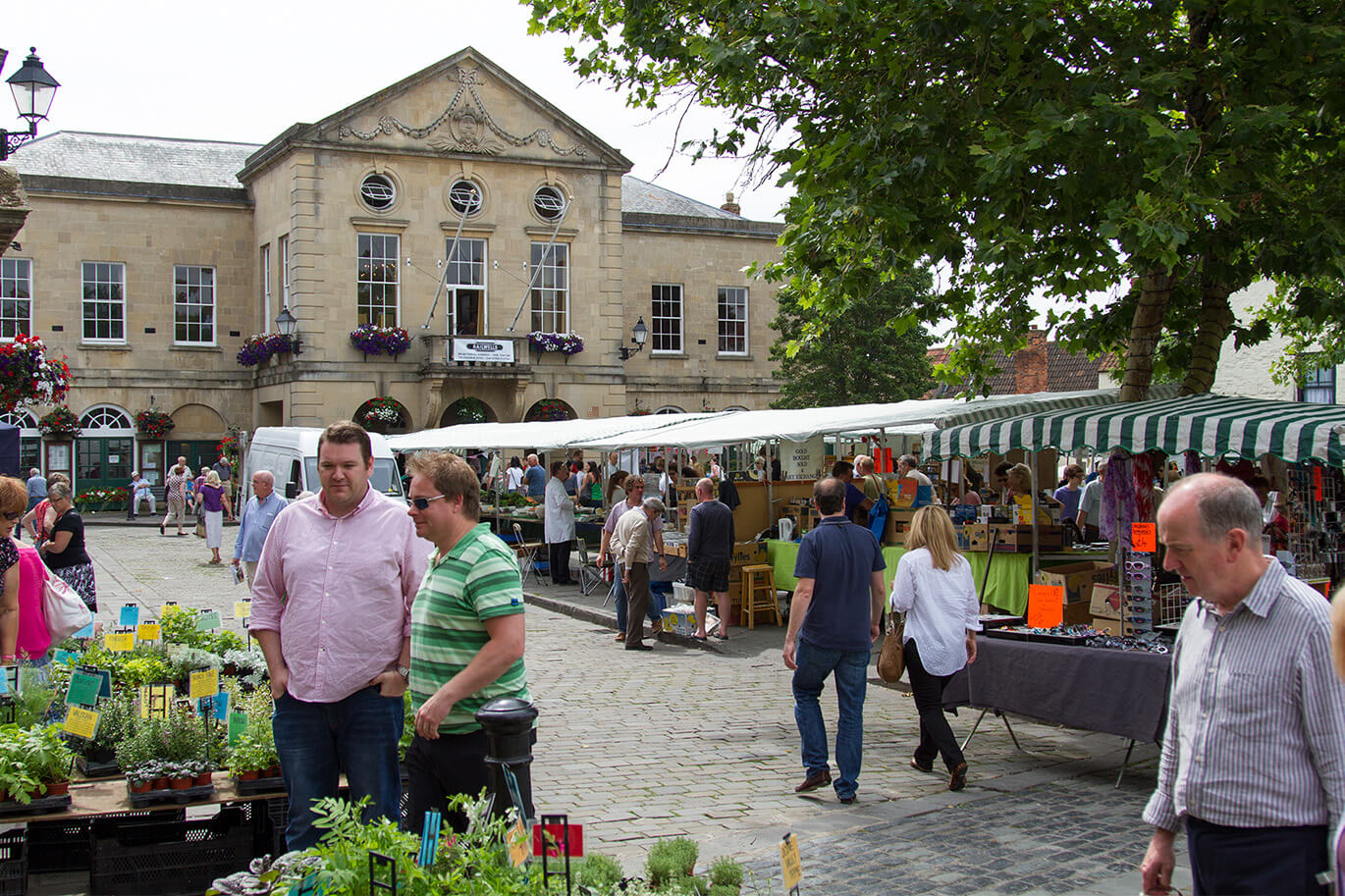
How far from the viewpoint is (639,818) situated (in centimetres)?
654

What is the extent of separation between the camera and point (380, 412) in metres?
34.2

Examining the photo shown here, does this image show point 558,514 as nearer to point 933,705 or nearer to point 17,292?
point 933,705

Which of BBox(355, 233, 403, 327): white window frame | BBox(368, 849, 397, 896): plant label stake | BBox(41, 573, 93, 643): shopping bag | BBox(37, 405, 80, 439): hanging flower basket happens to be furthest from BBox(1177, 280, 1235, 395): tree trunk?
BBox(37, 405, 80, 439): hanging flower basket

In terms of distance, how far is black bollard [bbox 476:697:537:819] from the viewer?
3.58 m

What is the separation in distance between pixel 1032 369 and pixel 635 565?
32.9m

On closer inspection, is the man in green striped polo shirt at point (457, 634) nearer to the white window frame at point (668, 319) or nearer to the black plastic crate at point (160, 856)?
the black plastic crate at point (160, 856)

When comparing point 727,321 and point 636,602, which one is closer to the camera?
point 636,602

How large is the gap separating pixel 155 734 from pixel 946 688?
15.7 feet

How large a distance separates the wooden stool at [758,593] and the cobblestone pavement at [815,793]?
2.33 m

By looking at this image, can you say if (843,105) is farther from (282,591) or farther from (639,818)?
(282,591)

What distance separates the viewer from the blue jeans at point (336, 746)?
14.2ft

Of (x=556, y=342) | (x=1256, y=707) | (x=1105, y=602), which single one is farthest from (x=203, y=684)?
(x=556, y=342)

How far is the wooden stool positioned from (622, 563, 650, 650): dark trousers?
1.82 metres

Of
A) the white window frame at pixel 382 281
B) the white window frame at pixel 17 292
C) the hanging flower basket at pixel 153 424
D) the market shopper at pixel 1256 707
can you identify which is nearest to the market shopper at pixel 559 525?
the market shopper at pixel 1256 707
